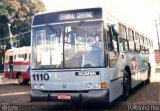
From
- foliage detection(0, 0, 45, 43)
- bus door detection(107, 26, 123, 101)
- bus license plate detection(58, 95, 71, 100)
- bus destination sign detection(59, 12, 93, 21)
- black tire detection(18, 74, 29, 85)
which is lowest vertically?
black tire detection(18, 74, 29, 85)

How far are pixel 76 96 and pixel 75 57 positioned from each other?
1143 mm

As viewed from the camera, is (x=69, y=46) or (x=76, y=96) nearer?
(x=76, y=96)

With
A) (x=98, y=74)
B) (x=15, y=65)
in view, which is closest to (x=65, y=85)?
(x=98, y=74)

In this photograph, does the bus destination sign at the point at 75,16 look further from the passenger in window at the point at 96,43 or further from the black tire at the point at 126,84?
the black tire at the point at 126,84

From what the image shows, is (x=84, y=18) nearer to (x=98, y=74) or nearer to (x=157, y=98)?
(x=98, y=74)

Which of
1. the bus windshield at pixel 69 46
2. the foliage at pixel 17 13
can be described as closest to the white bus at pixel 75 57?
the bus windshield at pixel 69 46

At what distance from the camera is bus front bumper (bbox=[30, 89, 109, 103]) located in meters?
10.0

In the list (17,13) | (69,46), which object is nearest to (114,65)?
(69,46)

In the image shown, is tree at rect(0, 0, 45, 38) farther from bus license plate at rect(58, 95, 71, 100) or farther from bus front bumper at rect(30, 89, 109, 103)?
bus license plate at rect(58, 95, 71, 100)

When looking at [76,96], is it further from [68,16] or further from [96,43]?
[68,16]

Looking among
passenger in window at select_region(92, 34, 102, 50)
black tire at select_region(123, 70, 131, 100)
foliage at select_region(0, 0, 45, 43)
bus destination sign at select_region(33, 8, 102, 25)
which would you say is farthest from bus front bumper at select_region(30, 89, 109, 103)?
foliage at select_region(0, 0, 45, 43)

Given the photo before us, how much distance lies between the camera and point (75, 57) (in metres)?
10.4

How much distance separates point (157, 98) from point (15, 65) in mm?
13606

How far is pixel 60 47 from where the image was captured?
10.6m
